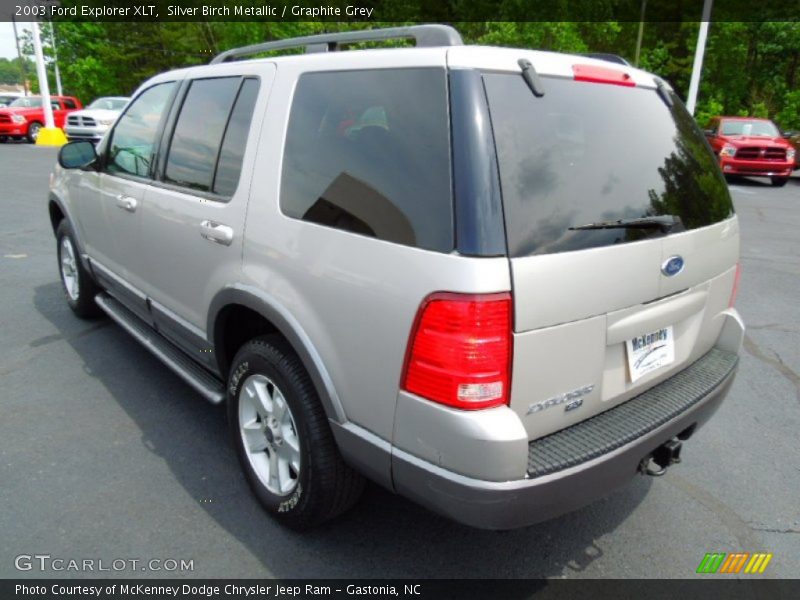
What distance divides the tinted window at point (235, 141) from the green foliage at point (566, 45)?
20210 millimetres

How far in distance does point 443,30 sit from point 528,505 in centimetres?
164

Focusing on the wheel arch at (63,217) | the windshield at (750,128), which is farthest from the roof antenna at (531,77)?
the windshield at (750,128)

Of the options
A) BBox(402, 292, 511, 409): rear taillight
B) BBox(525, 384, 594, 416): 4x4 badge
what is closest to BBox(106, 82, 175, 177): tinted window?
BBox(402, 292, 511, 409): rear taillight

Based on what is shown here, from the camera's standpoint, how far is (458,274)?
167 centimetres

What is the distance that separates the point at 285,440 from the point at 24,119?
78.7 ft

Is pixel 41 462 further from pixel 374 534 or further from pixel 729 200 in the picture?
pixel 729 200

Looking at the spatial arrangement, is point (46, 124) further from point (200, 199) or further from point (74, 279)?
point (200, 199)

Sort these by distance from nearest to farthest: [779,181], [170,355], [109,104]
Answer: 1. [170,355]
2. [779,181]
3. [109,104]

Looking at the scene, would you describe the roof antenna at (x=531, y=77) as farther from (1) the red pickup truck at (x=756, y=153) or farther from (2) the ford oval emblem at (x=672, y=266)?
(1) the red pickup truck at (x=756, y=153)

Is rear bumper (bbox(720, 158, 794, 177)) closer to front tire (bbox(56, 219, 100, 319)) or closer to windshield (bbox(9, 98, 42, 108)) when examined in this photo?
front tire (bbox(56, 219, 100, 319))

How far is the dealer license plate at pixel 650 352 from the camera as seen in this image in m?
2.10

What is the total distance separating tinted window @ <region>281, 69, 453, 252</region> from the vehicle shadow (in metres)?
1.36

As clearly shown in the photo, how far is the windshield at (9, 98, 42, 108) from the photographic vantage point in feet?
71.1

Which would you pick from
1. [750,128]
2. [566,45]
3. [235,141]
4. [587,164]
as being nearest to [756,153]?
[750,128]
